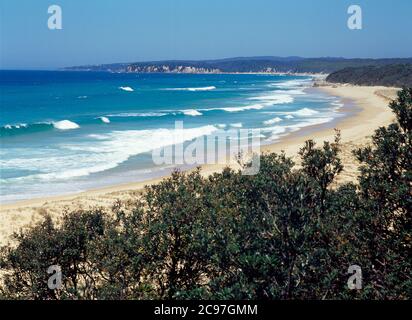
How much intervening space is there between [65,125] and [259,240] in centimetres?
3979

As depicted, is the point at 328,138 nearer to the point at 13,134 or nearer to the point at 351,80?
the point at 13,134

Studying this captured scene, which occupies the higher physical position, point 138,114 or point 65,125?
point 138,114

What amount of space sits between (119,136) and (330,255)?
32.3 meters

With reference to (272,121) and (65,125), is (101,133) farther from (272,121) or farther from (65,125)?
(272,121)

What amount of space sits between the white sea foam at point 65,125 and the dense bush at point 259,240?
35.5 metres

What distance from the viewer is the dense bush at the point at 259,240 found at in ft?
21.6

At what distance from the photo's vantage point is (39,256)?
8352mm

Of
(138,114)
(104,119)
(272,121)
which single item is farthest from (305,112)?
(104,119)

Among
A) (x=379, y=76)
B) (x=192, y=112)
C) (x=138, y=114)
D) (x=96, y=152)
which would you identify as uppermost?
(x=379, y=76)

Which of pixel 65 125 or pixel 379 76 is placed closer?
pixel 65 125

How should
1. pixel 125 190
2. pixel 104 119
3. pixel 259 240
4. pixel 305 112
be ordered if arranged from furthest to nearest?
pixel 305 112 < pixel 104 119 < pixel 125 190 < pixel 259 240

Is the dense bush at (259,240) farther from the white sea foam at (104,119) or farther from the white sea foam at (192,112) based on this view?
the white sea foam at (192,112)

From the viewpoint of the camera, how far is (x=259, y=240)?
6.91 m

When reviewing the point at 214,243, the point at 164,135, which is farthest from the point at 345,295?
the point at 164,135
